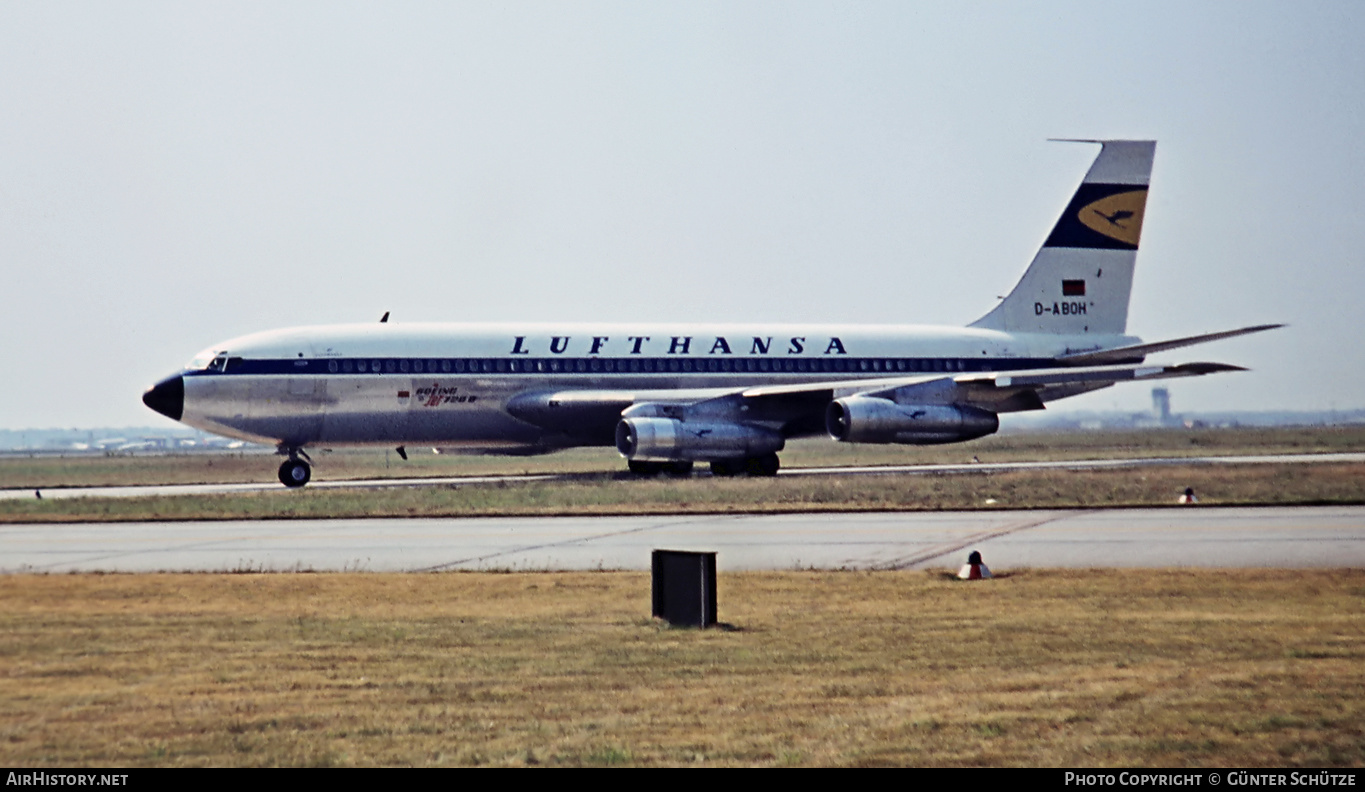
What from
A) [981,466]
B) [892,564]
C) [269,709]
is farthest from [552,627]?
[981,466]

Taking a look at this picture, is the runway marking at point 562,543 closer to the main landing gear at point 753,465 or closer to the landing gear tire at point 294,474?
the main landing gear at point 753,465

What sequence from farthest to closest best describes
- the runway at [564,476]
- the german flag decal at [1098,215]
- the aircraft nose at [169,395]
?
the german flag decal at [1098,215] → the runway at [564,476] → the aircraft nose at [169,395]

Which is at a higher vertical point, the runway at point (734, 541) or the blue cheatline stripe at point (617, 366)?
the blue cheatline stripe at point (617, 366)

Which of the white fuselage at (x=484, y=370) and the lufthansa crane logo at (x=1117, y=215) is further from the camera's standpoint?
the lufthansa crane logo at (x=1117, y=215)

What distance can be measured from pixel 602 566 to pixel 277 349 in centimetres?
2187

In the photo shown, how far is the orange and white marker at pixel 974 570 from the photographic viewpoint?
53.9 feet

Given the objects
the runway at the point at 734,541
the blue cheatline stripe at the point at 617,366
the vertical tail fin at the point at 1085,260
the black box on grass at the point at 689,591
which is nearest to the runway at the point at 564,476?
the blue cheatline stripe at the point at 617,366

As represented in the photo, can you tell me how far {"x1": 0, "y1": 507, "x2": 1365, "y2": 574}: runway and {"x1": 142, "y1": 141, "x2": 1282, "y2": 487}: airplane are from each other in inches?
440

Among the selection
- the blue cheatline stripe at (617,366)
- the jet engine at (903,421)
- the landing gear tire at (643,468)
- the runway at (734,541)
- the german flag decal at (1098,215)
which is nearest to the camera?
the runway at (734,541)

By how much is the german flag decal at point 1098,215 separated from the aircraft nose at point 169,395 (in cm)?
2756

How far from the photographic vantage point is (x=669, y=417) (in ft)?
128

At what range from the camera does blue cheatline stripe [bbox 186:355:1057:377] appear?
37.7 meters
